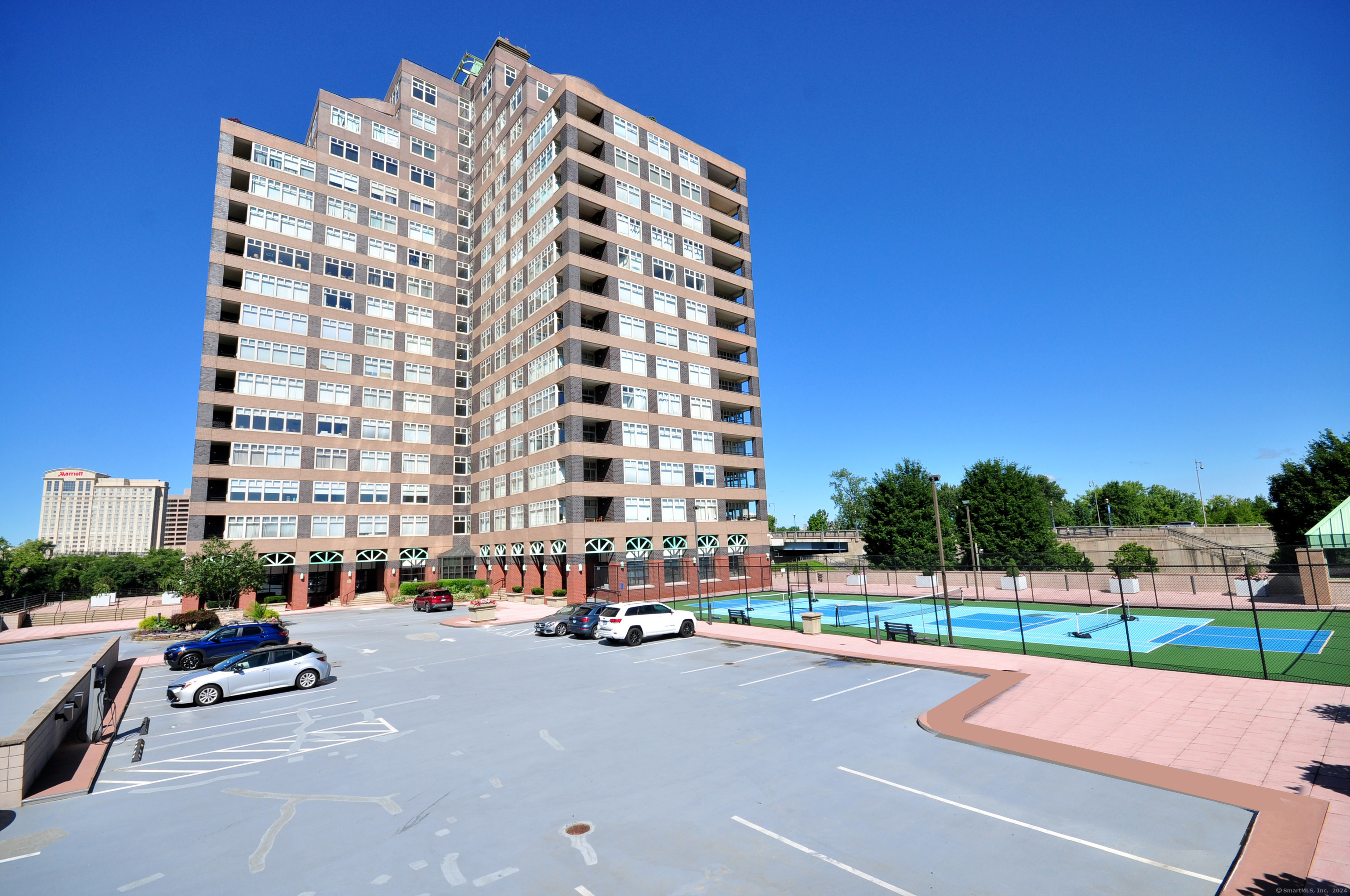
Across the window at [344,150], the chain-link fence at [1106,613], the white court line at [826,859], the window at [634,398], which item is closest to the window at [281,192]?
the window at [344,150]

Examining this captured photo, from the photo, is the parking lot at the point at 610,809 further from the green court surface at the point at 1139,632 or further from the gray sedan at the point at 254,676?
the green court surface at the point at 1139,632

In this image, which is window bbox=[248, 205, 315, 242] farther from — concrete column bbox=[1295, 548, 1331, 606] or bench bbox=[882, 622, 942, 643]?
concrete column bbox=[1295, 548, 1331, 606]

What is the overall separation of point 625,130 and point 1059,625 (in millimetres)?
53313

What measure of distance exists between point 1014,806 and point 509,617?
3682 cm

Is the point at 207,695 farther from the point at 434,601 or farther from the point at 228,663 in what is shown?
the point at 434,601

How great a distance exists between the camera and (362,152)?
65812 mm

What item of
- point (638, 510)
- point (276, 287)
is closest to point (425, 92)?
point (276, 287)

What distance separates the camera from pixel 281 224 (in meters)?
60.0

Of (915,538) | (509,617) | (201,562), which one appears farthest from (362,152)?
(915,538)

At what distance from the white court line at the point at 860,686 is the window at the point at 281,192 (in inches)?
2595

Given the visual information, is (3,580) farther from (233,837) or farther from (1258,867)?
(1258,867)

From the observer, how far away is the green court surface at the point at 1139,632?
20688 mm

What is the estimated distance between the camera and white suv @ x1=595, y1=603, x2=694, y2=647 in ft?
95.3

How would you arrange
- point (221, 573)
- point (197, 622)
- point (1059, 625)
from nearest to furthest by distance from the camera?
point (1059, 625) → point (197, 622) → point (221, 573)
